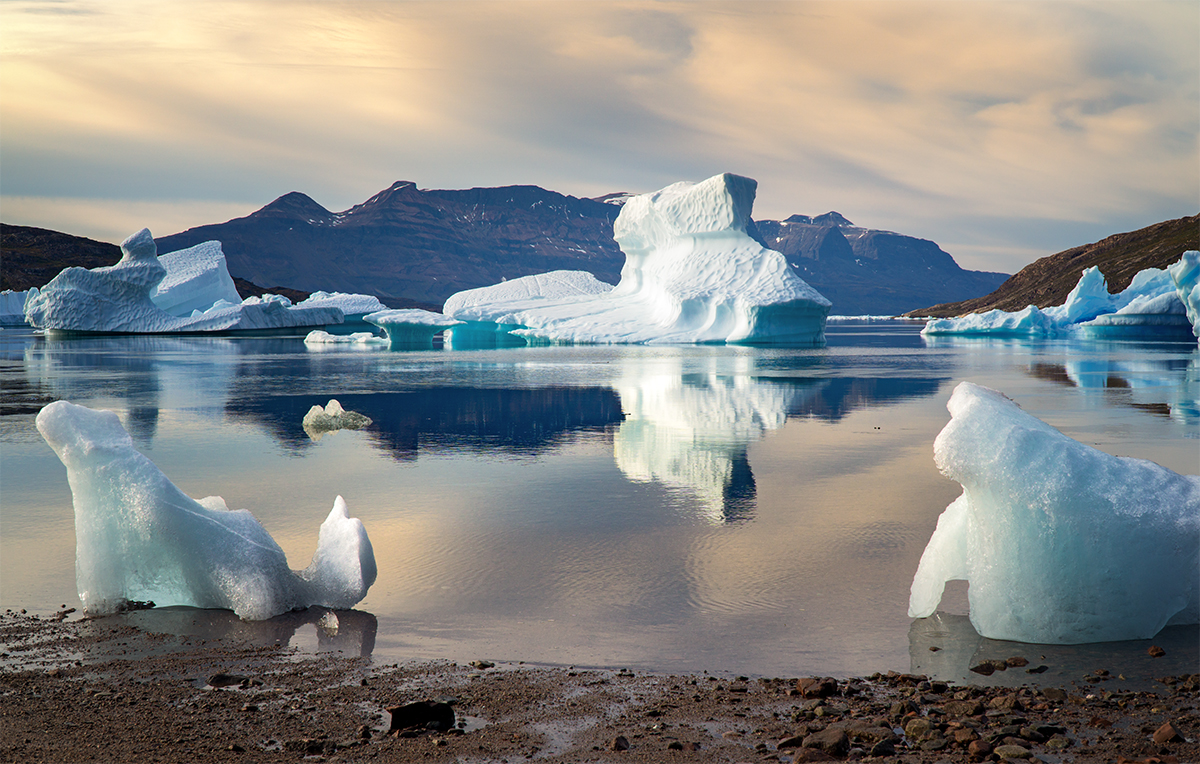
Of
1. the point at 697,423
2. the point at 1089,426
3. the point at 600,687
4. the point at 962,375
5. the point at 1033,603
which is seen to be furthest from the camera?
→ the point at 962,375

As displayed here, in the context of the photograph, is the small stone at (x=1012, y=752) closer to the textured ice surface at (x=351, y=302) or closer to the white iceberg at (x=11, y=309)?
the textured ice surface at (x=351, y=302)

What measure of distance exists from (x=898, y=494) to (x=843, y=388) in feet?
38.0

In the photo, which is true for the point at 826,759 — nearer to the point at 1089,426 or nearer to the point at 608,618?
the point at 608,618

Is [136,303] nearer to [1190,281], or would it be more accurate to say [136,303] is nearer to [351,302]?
[351,302]

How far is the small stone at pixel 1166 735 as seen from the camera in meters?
2.94

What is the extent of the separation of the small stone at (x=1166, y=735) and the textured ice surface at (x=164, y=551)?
3.51 metres

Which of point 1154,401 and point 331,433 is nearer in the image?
point 331,433

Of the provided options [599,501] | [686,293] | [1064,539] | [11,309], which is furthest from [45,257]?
[1064,539]

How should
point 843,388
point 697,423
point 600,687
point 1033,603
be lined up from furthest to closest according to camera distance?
point 843,388 → point 697,423 → point 1033,603 → point 600,687

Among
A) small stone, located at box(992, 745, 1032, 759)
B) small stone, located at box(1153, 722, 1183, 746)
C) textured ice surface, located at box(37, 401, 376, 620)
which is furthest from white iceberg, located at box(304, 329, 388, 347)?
small stone, located at box(1153, 722, 1183, 746)

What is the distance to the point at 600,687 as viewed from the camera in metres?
3.51

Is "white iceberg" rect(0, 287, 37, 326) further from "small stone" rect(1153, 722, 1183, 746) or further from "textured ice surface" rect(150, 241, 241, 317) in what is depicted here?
"small stone" rect(1153, 722, 1183, 746)

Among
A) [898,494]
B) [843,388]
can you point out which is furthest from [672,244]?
[898,494]

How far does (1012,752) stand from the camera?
2.87 metres
